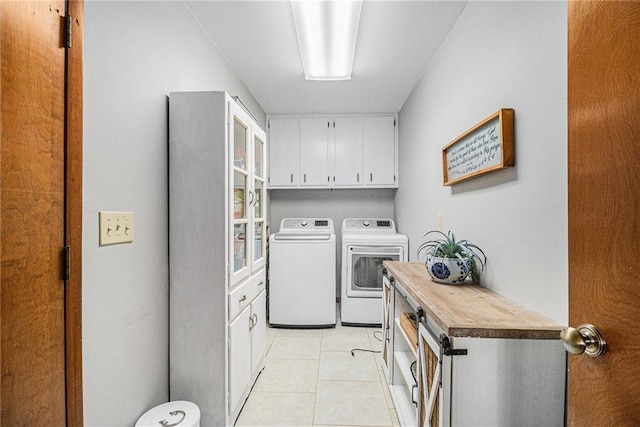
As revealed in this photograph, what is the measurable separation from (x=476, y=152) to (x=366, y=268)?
1.85 m

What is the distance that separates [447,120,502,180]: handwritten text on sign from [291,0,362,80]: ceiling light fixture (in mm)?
908

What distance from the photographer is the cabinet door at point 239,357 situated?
1529 mm

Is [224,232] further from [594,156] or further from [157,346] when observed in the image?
[594,156]

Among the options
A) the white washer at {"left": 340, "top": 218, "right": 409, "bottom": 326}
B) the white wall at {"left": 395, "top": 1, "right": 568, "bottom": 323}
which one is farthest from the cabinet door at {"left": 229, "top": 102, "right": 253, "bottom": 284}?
the white washer at {"left": 340, "top": 218, "right": 409, "bottom": 326}

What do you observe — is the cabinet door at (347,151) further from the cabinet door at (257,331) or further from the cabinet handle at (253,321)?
the cabinet handle at (253,321)

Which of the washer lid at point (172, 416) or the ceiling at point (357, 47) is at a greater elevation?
the ceiling at point (357, 47)

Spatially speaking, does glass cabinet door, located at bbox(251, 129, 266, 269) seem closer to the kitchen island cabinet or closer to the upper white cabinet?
the upper white cabinet

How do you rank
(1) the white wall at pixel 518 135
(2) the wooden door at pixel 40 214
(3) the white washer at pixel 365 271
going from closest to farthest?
1. (2) the wooden door at pixel 40 214
2. (1) the white wall at pixel 518 135
3. (3) the white washer at pixel 365 271

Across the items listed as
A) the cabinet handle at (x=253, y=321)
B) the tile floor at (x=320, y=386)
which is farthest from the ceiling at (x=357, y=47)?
the tile floor at (x=320, y=386)

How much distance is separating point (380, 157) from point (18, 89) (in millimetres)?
3116

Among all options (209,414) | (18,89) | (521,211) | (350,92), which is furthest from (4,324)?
(350,92)

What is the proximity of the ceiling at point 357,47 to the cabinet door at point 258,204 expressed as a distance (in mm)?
616

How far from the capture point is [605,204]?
581mm

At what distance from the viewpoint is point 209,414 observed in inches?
58.2
